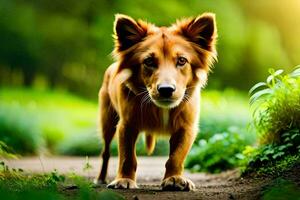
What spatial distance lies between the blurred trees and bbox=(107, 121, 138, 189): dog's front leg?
11.6 meters

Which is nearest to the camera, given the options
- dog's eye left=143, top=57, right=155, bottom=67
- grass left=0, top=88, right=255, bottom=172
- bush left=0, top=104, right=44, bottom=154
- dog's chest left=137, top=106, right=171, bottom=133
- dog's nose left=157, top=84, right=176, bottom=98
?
dog's nose left=157, top=84, right=176, bottom=98

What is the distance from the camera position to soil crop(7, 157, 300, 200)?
479 cm

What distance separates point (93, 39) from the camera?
18.4m

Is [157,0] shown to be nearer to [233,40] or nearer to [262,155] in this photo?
[233,40]

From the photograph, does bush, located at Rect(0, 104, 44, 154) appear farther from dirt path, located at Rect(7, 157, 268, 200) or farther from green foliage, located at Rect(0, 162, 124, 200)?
green foliage, located at Rect(0, 162, 124, 200)

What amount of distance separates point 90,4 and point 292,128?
1362 centimetres

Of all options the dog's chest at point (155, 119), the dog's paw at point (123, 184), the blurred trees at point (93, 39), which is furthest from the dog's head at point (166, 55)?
the blurred trees at point (93, 39)

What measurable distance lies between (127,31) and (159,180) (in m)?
2.20

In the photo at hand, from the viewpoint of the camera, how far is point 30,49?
1809 centimetres

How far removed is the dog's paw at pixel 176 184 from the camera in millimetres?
5211

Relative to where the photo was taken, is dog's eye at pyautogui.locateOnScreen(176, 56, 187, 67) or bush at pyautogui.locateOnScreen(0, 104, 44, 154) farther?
bush at pyautogui.locateOnScreen(0, 104, 44, 154)

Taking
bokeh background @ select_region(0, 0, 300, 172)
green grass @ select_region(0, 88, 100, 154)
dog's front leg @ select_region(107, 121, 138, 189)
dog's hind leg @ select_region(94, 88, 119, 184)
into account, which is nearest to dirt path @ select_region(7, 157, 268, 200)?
dog's front leg @ select_region(107, 121, 138, 189)

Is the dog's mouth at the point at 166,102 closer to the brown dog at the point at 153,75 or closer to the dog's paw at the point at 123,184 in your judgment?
the brown dog at the point at 153,75

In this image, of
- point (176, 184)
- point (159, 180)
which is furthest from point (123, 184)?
point (159, 180)
